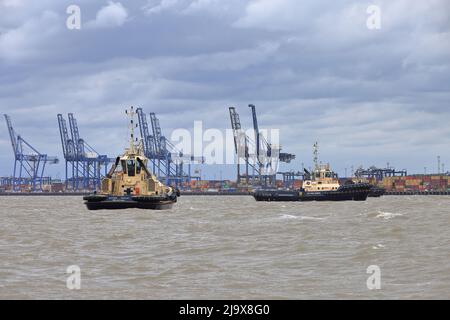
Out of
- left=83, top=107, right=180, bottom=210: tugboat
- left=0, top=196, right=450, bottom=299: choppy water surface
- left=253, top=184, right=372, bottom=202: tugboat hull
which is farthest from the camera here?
left=253, top=184, right=372, bottom=202: tugboat hull

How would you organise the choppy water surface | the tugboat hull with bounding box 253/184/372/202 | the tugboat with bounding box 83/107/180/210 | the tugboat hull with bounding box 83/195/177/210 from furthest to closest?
1. the tugboat hull with bounding box 253/184/372/202
2. the tugboat with bounding box 83/107/180/210
3. the tugboat hull with bounding box 83/195/177/210
4. the choppy water surface

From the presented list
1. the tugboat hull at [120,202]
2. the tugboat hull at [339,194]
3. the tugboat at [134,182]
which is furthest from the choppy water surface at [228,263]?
the tugboat hull at [339,194]

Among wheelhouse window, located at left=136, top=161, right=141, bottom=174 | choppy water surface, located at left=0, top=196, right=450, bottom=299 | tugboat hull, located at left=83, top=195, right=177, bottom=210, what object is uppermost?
wheelhouse window, located at left=136, top=161, right=141, bottom=174

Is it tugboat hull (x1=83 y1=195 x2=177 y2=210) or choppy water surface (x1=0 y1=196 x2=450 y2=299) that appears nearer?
choppy water surface (x1=0 y1=196 x2=450 y2=299)

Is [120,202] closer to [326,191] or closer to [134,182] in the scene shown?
[134,182]

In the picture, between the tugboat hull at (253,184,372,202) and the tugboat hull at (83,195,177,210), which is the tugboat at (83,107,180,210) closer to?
the tugboat hull at (83,195,177,210)

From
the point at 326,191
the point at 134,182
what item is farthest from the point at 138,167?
the point at 326,191

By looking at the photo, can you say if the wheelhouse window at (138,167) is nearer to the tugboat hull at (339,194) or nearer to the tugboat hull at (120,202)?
the tugboat hull at (120,202)

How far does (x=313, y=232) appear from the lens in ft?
139

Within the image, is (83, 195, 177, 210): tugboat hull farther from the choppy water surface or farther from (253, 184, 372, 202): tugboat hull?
(253, 184, 372, 202): tugboat hull

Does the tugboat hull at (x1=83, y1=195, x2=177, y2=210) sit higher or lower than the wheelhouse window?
lower

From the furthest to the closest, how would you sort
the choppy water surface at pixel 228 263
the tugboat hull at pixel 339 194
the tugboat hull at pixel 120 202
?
the tugboat hull at pixel 339 194 < the tugboat hull at pixel 120 202 < the choppy water surface at pixel 228 263

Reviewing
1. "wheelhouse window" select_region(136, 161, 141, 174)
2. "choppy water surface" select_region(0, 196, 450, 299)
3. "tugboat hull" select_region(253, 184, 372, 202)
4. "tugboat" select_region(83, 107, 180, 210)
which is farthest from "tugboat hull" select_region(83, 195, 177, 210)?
"tugboat hull" select_region(253, 184, 372, 202)

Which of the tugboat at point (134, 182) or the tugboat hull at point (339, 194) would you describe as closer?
the tugboat at point (134, 182)
